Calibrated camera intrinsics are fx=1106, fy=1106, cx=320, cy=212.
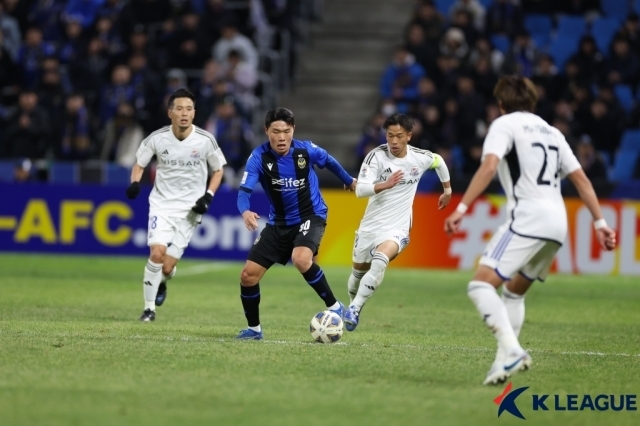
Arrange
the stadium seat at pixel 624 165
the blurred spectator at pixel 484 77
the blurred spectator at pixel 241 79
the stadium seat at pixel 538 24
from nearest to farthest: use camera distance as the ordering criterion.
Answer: the stadium seat at pixel 624 165 < the blurred spectator at pixel 484 77 < the blurred spectator at pixel 241 79 < the stadium seat at pixel 538 24

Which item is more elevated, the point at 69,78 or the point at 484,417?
the point at 69,78

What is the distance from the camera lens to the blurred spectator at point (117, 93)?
23484mm

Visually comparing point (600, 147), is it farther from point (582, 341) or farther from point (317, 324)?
point (317, 324)

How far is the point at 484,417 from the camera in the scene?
6848 mm

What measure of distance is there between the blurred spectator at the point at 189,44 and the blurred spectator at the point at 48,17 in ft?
10.2

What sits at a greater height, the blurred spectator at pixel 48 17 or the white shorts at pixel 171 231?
the blurred spectator at pixel 48 17

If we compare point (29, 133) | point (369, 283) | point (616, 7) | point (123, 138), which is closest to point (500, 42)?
point (616, 7)

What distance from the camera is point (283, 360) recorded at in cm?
888

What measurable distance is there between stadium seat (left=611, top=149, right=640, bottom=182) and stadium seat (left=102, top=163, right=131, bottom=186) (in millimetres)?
9461

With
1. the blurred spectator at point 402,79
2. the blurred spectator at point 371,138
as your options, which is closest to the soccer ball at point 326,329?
the blurred spectator at point 371,138

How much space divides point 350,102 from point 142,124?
4.89 m

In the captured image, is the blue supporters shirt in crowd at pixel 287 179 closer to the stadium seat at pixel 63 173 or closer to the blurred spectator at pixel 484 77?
the stadium seat at pixel 63 173

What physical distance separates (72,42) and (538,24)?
10564 mm

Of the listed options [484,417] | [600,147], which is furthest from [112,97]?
[484,417]
